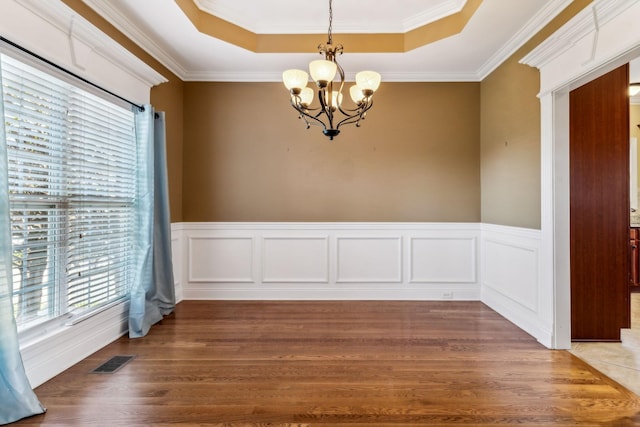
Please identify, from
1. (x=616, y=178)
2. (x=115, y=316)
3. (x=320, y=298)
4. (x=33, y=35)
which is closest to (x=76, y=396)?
(x=115, y=316)

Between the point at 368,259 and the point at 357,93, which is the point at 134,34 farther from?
the point at 368,259

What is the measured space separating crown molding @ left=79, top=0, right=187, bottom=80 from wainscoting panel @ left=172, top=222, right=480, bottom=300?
6.06 ft

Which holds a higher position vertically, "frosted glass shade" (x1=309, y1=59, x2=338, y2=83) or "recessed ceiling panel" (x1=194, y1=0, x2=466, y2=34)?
"recessed ceiling panel" (x1=194, y1=0, x2=466, y2=34)

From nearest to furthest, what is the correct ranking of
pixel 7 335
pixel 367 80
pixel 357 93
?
pixel 7 335
pixel 367 80
pixel 357 93

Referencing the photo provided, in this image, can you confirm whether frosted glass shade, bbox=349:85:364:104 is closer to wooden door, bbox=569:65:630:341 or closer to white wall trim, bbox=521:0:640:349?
white wall trim, bbox=521:0:640:349

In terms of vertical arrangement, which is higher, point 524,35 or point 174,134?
point 524,35

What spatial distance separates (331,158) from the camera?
4.16 meters

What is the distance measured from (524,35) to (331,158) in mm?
2241

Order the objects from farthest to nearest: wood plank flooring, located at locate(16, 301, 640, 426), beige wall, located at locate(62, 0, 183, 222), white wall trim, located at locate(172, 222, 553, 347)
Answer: white wall trim, located at locate(172, 222, 553, 347) → beige wall, located at locate(62, 0, 183, 222) → wood plank flooring, located at locate(16, 301, 640, 426)

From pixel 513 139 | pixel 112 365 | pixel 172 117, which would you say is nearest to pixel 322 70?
pixel 513 139

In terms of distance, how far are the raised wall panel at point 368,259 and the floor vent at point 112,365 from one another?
7.74 feet

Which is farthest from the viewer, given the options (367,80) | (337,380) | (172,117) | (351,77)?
(351,77)

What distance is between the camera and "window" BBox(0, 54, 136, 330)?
2.11 metres

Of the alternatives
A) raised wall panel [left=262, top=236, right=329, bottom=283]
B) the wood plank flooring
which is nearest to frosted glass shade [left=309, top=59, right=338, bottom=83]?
the wood plank flooring
